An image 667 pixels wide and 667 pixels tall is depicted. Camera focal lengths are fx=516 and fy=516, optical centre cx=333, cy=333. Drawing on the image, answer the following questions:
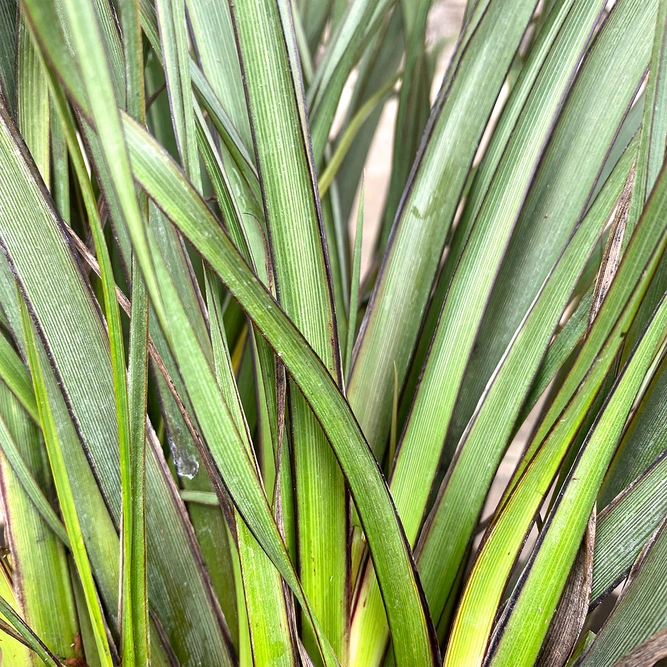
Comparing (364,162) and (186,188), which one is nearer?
(186,188)

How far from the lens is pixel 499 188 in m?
0.22

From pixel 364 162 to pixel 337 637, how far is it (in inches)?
10.6

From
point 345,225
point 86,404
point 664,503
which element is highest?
point 345,225

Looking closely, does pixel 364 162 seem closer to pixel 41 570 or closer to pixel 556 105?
pixel 556 105

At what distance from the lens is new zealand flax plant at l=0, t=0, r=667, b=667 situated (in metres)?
0.17

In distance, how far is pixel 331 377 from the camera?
172 mm

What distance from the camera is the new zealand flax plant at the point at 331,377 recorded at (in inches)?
6.7

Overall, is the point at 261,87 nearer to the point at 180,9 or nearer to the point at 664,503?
the point at 180,9

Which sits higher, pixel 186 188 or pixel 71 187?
pixel 71 187

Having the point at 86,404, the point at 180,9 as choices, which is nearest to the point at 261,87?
the point at 180,9

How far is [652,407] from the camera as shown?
0.72 ft

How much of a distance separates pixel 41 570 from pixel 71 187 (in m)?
0.18

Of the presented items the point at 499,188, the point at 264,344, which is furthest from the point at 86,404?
the point at 499,188

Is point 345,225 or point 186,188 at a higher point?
point 345,225
